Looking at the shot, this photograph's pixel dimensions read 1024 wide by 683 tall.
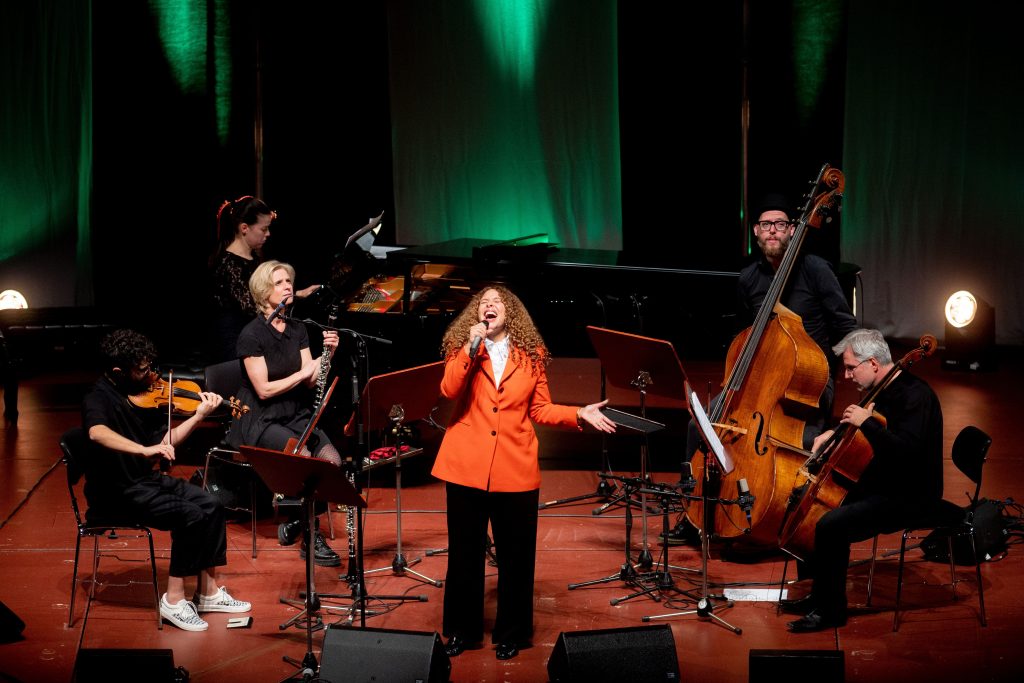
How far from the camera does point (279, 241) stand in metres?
12.1

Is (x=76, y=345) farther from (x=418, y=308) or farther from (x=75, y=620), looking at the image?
(x=75, y=620)

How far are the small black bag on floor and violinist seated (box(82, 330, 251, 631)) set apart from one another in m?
3.54

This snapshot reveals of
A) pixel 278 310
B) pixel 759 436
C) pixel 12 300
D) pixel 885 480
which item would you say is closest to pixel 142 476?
pixel 278 310

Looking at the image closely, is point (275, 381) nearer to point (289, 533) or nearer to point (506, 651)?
point (289, 533)

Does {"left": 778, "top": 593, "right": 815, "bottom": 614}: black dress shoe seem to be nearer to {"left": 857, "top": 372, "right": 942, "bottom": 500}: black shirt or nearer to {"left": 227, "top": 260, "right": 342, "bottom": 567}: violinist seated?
{"left": 857, "top": 372, "right": 942, "bottom": 500}: black shirt

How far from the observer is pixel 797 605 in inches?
211

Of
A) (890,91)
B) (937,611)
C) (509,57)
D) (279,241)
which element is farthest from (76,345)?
(890,91)

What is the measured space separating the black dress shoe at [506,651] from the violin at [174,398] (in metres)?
1.83

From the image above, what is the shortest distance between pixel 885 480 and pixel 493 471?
188cm

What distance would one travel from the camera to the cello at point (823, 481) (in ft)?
17.3

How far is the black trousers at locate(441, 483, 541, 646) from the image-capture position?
487cm

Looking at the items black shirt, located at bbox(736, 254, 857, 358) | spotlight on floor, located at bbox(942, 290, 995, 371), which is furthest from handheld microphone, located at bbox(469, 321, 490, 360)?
spotlight on floor, located at bbox(942, 290, 995, 371)

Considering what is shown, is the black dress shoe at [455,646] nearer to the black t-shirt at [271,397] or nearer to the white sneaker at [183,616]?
the white sneaker at [183,616]

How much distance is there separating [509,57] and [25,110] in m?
5.14
